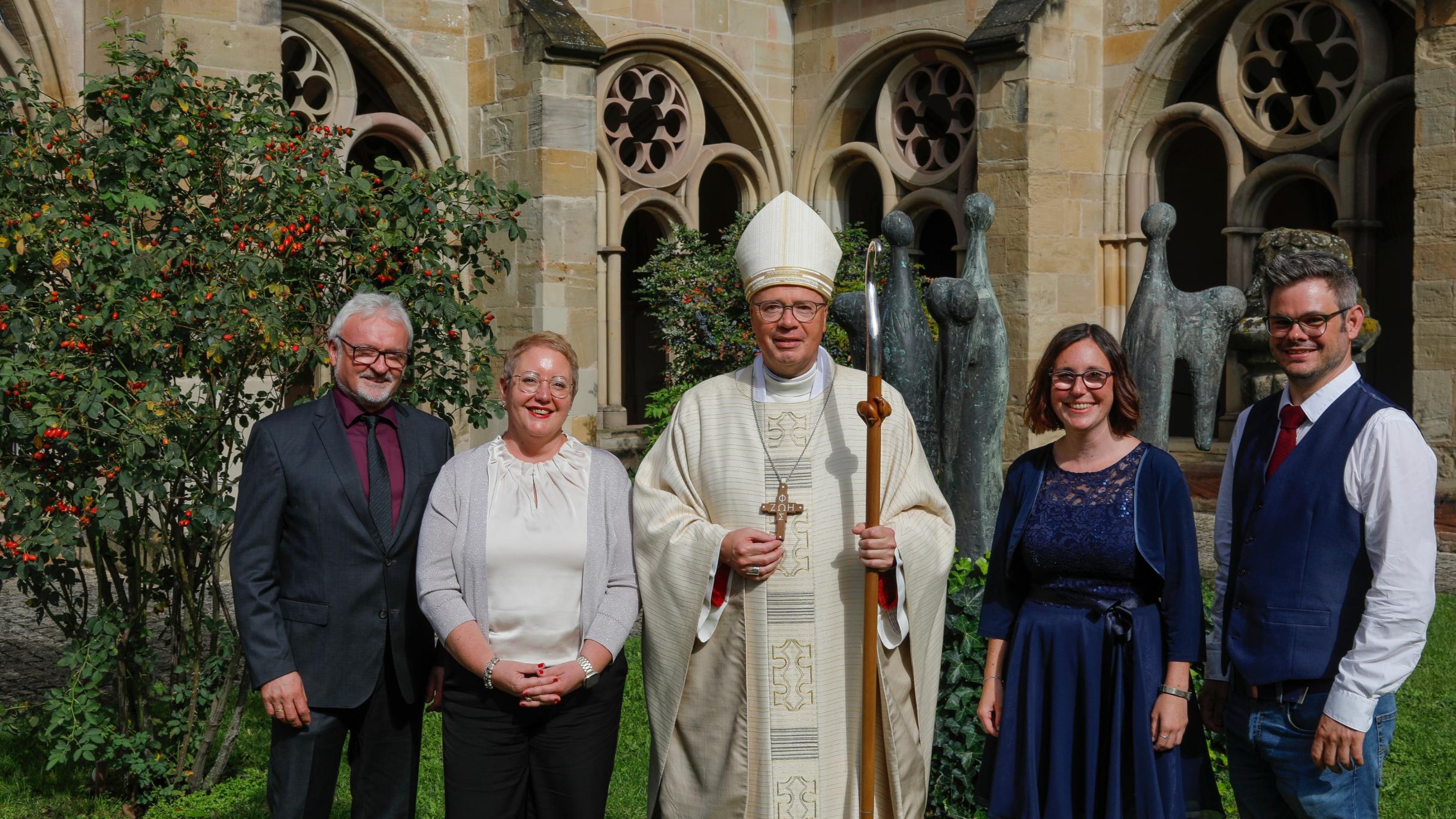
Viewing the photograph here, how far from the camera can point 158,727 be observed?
193 inches

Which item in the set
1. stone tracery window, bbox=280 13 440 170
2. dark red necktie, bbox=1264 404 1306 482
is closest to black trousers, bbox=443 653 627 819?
dark red necktie, bbox=1264 404 1306 482

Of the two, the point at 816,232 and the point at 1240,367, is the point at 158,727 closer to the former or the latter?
the point at 816,232

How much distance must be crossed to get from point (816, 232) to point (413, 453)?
3.40ft

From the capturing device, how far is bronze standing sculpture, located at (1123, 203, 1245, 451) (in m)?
4.54

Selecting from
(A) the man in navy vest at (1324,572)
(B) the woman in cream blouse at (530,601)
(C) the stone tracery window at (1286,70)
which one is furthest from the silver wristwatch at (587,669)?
(C) the stone tracery window at (1286,70)

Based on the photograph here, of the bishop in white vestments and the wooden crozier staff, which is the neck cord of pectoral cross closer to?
the bishop in white vestments

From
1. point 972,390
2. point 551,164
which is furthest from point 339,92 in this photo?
point 972,390

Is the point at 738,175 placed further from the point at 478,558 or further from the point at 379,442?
the point at 478,558

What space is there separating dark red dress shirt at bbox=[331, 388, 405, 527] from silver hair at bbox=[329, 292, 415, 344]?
A: 0.53 feet

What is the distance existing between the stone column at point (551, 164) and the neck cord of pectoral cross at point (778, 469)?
630 cm

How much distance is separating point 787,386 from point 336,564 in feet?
3.50

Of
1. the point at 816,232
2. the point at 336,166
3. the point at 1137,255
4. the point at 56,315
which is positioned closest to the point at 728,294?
the point at 1137,255

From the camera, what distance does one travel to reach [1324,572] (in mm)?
2650

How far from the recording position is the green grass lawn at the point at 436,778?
452 centimetres
